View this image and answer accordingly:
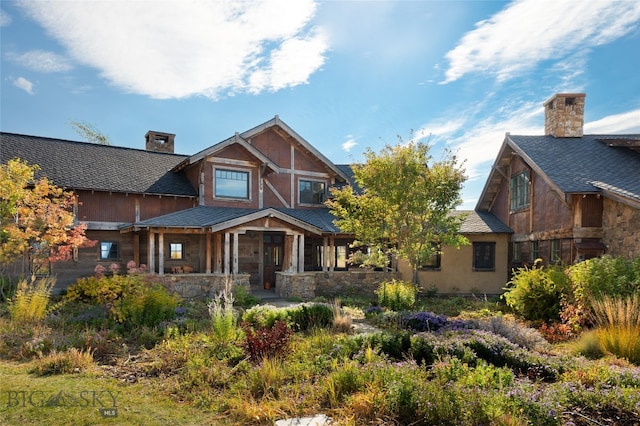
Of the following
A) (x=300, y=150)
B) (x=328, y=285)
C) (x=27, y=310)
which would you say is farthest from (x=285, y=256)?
(x=27, y=310)

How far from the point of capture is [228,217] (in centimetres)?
1658

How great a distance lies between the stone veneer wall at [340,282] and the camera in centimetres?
1711

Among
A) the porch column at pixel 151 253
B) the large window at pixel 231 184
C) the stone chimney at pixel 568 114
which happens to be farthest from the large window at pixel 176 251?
the stone chimney at pixel 568 114

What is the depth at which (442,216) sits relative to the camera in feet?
48.2

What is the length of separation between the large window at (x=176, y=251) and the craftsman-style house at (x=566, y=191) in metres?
14.9

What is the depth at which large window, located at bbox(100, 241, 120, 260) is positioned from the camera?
54.8 feet

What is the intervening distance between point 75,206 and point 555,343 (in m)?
16.9

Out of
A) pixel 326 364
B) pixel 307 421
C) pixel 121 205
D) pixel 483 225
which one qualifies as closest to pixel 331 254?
pixel 483 225

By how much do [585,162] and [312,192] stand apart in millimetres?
12032

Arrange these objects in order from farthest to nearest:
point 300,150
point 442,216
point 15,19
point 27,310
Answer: point 300,150 → point 442,216 → point 15,19 → point 27,310

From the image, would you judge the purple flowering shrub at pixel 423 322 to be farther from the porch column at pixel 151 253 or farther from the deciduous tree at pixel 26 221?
the deciduous tree at pixel 26 221

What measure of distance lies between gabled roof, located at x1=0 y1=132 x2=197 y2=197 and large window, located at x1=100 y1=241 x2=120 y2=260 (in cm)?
230

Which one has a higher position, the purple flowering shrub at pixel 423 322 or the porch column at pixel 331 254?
the porch column at pixel 331 254

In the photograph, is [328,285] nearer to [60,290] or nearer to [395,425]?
[60,290]
